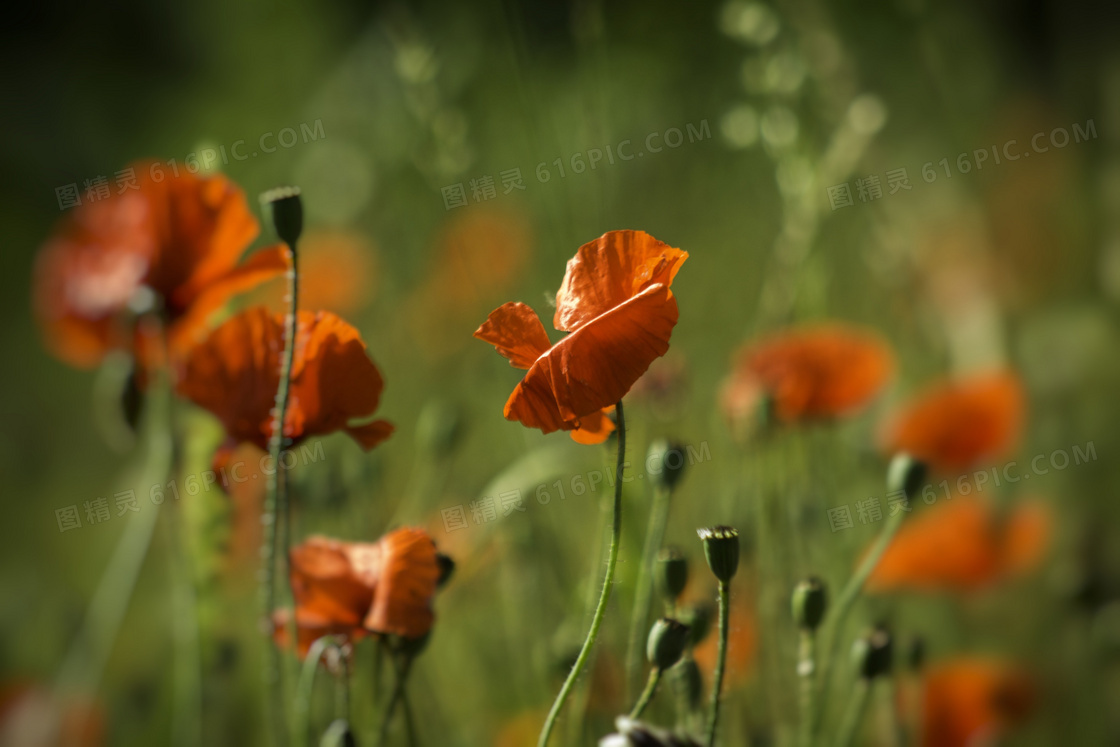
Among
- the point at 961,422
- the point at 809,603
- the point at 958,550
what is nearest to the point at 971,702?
the point at 958,550

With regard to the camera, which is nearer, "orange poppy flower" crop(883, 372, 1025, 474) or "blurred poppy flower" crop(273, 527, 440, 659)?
"blurred poppy flower" crop(273, 527, 440, 659)

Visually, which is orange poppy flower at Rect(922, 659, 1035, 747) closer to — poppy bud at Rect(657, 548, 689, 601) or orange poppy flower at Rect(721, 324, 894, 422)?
orange poppy flower at Rect(721, 324, 894, 422)

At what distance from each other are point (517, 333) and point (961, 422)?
58cm

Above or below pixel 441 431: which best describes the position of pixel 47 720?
below

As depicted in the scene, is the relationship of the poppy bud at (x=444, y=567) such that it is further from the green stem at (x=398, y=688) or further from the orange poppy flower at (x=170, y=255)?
the orange poppy flower at (x=170, y=255)

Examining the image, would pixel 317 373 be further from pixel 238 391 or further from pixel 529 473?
pixel 529 473

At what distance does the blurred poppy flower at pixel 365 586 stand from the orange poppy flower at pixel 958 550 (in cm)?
48

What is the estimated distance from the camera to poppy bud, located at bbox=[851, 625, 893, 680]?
19.2 inches

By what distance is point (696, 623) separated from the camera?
1.58ft

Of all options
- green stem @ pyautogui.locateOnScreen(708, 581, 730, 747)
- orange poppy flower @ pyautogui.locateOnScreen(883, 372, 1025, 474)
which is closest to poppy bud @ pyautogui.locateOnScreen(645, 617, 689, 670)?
green stem @ pyautogui.locateOnScreen(708, 581, 730, 747)

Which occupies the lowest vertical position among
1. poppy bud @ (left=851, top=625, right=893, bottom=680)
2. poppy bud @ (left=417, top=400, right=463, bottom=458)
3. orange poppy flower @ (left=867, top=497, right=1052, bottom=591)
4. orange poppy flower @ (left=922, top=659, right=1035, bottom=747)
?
orange poppy flower @ (left=922, top=659, right=1035, bottom=747)

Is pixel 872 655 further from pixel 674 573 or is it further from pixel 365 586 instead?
pixel 365 586

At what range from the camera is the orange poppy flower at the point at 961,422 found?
33.1 inches

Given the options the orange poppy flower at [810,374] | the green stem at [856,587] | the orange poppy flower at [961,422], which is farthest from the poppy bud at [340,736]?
the orange poppy flower at [961,422]
